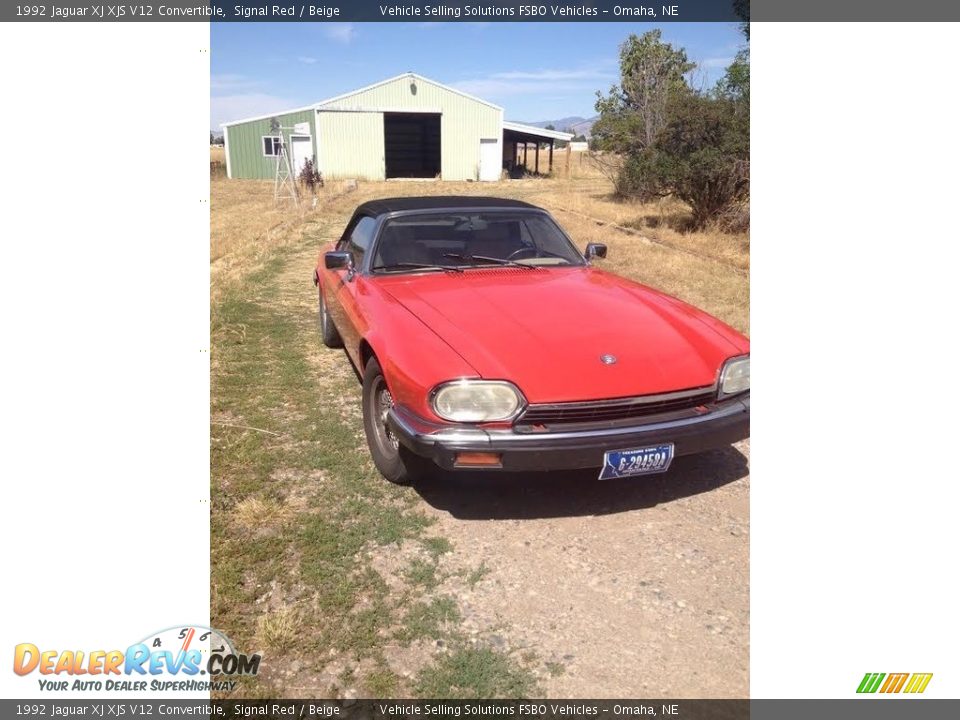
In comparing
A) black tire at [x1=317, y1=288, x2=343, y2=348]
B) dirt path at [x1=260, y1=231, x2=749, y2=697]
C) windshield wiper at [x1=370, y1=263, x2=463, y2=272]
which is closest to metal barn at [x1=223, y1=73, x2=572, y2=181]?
black tire at [x1=317, y1=288, x2=343, y2=348]

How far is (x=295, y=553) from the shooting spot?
270 centimetres

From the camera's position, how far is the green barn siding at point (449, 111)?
27.7 m

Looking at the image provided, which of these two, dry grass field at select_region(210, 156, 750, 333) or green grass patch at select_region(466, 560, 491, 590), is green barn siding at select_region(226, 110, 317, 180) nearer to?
dry grass field at select_region(210, 156, 750, 333)

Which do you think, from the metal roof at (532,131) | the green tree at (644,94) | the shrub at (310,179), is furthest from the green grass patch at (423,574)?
the metal roof at (532,131)

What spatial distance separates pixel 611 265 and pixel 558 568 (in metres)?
7.13

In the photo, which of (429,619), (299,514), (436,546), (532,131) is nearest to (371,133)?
(532,131)

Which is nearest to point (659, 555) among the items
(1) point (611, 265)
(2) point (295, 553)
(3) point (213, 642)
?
(2) point (295, 553)

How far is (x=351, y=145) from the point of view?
92.2 feet

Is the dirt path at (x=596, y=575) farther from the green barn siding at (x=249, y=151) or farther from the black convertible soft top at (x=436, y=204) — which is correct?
the green barn siding at (x=249, y=151)

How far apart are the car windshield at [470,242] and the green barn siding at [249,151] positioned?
2921 centimetres

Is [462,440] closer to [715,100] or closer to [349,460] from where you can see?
[349,460]

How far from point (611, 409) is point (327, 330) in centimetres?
337
